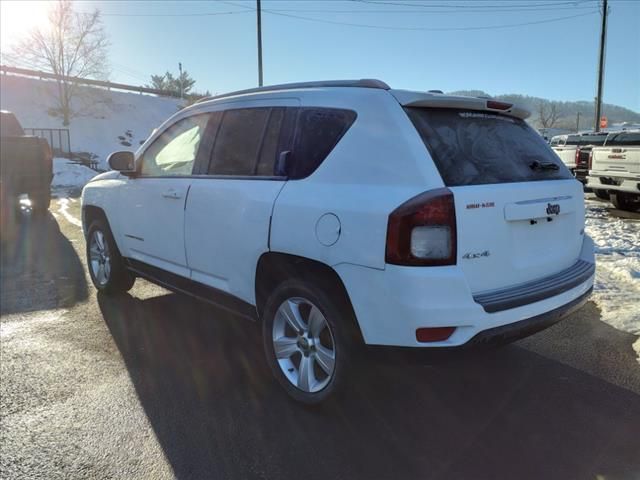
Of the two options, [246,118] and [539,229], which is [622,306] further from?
[246,118]

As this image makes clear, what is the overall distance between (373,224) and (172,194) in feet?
7.12

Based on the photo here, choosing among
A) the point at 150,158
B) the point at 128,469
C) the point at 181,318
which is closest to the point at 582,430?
the point at 128,469

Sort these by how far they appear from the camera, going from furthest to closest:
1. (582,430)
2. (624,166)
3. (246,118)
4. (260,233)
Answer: (624,166) → (246,118) → (260,233) → (582,430)

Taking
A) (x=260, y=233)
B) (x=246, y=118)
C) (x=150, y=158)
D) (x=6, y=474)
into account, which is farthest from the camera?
(x=150, y=158)

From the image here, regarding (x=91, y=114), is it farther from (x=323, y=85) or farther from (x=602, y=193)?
(x=323, y=85)

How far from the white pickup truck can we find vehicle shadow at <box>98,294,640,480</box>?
8404mm

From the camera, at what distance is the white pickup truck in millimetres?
10773

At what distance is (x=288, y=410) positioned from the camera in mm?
3285

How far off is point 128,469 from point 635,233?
27.9 ft

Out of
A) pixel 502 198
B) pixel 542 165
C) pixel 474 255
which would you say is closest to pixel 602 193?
pixel 542 165

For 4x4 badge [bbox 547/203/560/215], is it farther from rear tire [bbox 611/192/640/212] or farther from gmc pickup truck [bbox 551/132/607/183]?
gmc pickup truck [bbox 551/132/607/183]

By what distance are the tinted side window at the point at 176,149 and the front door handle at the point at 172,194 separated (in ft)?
0.56

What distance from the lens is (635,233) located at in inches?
338

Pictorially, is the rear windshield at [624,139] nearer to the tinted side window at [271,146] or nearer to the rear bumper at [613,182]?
the rear bumper at [613,182]
